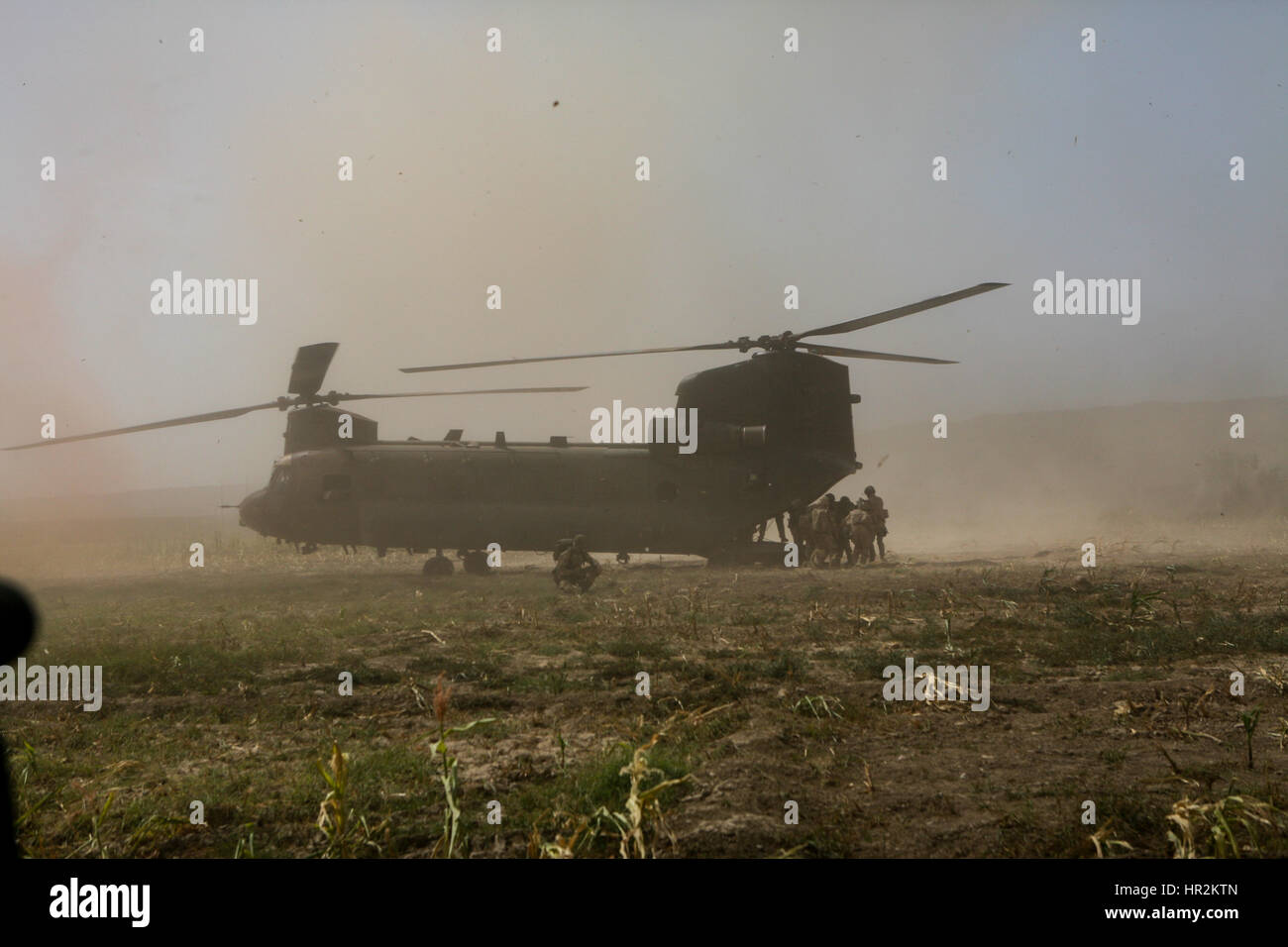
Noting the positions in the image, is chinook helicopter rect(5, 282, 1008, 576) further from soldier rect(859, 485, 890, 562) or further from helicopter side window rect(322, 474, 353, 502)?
soldier rect(859, 485, 890, 562)

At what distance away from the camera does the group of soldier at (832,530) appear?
65.7ft

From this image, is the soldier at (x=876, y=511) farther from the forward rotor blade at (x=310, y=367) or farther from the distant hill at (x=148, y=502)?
the distant hill at (x=148, y=502)

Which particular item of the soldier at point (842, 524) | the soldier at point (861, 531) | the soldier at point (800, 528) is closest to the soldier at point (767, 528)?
the soldier at point (800, 528)

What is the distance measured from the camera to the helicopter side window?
17922 mm

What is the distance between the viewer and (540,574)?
19.1 meters

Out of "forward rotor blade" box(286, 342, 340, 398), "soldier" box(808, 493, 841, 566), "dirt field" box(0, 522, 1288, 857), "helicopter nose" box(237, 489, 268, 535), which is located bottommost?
"dirt field" box(0, 522, 1288, 857)

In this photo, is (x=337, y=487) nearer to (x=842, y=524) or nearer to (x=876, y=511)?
(x=842, y=524)

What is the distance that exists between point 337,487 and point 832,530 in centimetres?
1137

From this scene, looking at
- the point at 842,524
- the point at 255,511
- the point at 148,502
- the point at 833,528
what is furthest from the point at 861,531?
the point at 148,502

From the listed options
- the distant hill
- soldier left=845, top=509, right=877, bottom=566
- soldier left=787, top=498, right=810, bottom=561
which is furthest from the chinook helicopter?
the distant hill

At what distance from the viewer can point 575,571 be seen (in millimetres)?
15234

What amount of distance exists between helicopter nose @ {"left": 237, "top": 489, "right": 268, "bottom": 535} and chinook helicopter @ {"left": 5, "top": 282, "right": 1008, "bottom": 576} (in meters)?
0.03

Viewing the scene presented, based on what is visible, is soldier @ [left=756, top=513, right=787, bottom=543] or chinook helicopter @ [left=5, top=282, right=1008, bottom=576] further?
soldier @ [left=756, top=513, right=787, bottom=543]
